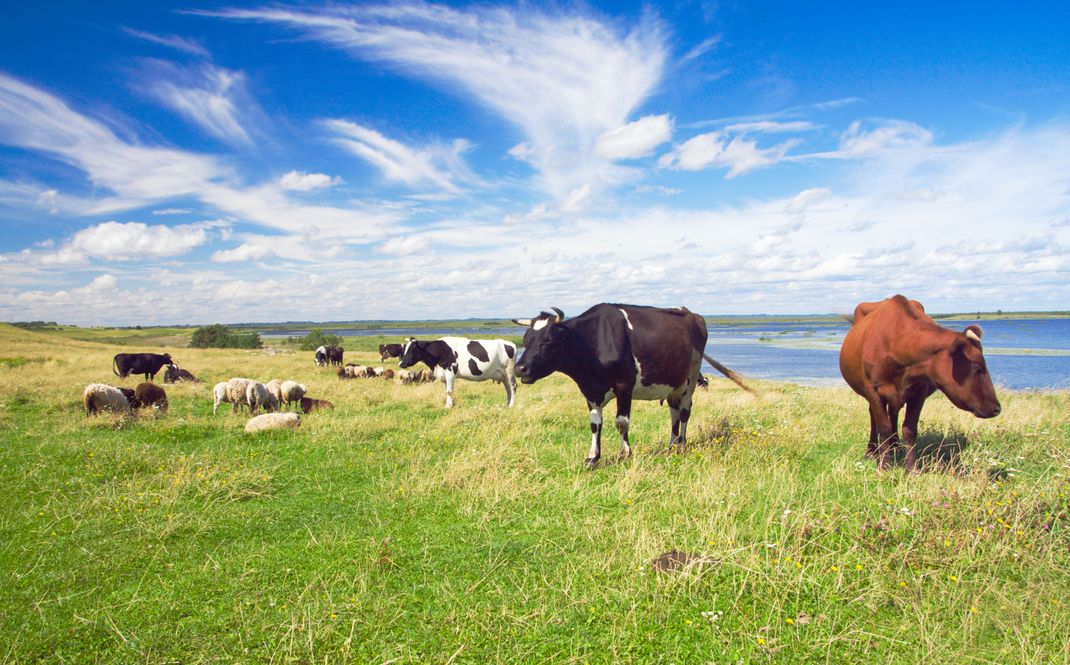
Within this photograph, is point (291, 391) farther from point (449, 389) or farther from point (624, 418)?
point (624, 418)

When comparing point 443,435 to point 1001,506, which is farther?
point 443,435

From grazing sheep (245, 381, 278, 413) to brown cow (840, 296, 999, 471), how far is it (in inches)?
512

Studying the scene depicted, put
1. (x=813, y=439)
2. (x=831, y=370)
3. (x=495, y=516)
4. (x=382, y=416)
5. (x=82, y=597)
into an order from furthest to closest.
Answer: (x=831, y=370)
(x=382, y=416)
(x=813, y=439)
(x=495, y=516)
(x=82, y=597)

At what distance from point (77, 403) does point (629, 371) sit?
15202mm

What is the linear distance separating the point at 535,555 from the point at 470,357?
12936mm

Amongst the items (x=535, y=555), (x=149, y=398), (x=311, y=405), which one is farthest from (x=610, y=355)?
(x=149, y=398)

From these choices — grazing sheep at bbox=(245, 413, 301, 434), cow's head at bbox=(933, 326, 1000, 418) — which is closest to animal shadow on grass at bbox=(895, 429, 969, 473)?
cow's head at bbox=(933, 326, 1000, 418)

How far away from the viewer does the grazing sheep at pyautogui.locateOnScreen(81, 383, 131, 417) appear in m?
12.4

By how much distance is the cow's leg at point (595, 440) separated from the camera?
7.83 meters

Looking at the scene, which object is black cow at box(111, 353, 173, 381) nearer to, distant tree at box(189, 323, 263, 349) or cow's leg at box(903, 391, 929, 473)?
cow's leg at box(903, 391, 929, 473)

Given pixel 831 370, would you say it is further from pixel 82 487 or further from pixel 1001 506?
pixel 82 487

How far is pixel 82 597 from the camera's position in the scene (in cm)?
446

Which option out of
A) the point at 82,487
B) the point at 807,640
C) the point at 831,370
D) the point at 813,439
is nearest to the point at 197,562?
the point at 82,487

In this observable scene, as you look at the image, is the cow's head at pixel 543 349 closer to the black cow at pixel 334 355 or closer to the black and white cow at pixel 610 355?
the black and white cow at pixel 610 355
